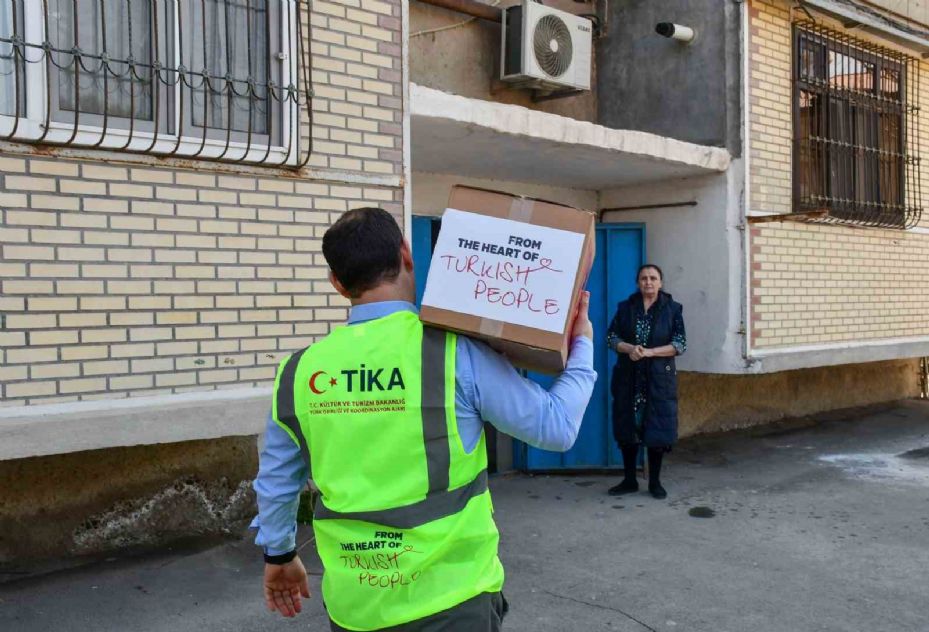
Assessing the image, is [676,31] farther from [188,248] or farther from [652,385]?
[188,248]

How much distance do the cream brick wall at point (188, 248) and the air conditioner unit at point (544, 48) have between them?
162 centimetres

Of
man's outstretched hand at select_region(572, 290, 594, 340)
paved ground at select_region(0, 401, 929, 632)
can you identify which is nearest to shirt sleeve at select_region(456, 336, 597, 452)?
man's outstretched hand at select_region(572, 290, 594, 340)

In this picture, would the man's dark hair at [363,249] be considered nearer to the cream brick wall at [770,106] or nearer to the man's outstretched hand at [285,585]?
the man's outstretched hand at [285,585]

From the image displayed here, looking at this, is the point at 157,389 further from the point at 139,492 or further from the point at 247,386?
the point at 139,492

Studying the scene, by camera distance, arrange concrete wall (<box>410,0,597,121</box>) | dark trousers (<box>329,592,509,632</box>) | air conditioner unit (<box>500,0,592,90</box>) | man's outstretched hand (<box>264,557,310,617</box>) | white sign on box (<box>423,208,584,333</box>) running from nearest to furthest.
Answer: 1. dark trousers (<box>329,592,509,632</box>)
2. white sign on box (<box>423,208,584,333</box>)
3. man's outstretched hand (<box>264,557,310,617</box>)
4. concrete wall (<box>410,0,597,121</box>)
5. air conditioner unit (<box>500,0,592,90</box>)

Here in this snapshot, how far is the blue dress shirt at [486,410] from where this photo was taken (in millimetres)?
1905

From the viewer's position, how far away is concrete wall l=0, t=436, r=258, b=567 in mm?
4547

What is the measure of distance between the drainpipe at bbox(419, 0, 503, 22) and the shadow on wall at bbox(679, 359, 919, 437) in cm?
373

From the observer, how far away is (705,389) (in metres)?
8.60

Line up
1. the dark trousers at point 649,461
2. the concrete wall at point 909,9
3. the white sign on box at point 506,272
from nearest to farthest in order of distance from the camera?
1. the white sign on box at point 506,272
2. the dark trousers at point 649,461
3. the concrete wall at point 909,9

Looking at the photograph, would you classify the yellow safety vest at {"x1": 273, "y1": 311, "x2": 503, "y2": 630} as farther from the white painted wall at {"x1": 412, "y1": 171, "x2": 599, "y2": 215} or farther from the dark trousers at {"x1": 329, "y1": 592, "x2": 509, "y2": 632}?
the white painted wall at {"x1": 412, "y1": 171, "x2": 599, "y2": 215}

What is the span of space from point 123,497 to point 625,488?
3369mm

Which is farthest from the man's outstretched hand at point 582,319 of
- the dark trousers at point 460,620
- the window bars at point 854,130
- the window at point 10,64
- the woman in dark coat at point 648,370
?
the window bars at point 854,130

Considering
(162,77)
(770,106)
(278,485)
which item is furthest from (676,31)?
(278,485)
